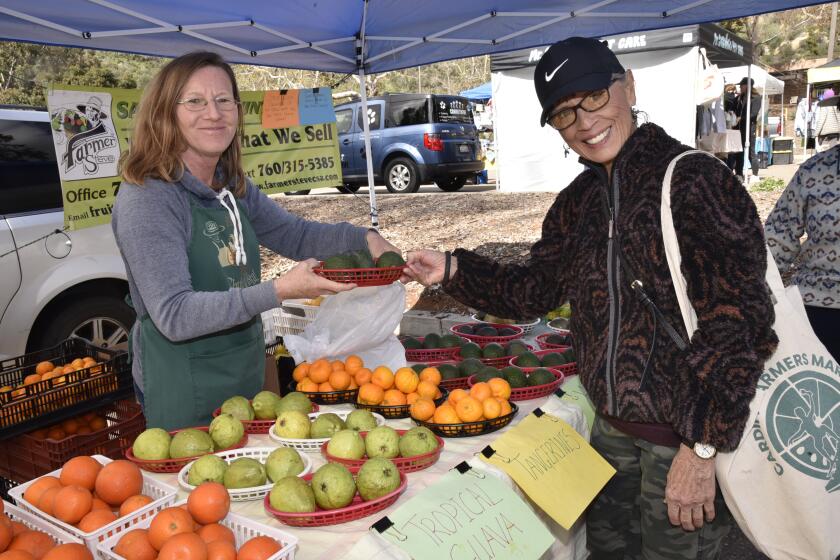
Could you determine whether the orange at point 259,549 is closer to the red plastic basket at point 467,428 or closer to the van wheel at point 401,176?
the red plastic basket at point 467,428

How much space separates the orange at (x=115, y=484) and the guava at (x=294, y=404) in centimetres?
59

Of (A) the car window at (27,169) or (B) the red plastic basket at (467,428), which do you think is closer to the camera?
(B) the red plastic basket at (467,428)

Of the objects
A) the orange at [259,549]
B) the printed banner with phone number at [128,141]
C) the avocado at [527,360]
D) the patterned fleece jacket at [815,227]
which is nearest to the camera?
the orange at [259,549]

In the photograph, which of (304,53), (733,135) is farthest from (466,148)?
(304,53)

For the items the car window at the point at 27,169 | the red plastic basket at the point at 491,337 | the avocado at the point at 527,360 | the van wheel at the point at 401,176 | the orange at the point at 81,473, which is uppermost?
the car window at the point at 27,169

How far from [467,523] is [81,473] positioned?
107 centimetres

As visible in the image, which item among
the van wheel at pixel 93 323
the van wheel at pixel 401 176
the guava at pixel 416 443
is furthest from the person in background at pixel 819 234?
the van wheel at pixel 401 176

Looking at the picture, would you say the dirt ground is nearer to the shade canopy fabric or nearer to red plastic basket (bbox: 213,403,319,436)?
the shade canopy fabric

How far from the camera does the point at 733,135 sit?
14938 millimetres

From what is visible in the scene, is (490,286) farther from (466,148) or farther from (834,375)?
(466,148)

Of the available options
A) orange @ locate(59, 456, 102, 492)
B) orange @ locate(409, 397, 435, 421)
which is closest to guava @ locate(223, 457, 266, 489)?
orange @ locate(59, 456, 102, 492)

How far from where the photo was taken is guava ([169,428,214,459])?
2.02m

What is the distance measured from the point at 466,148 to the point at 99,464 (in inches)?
574

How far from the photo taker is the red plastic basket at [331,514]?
1.68m
